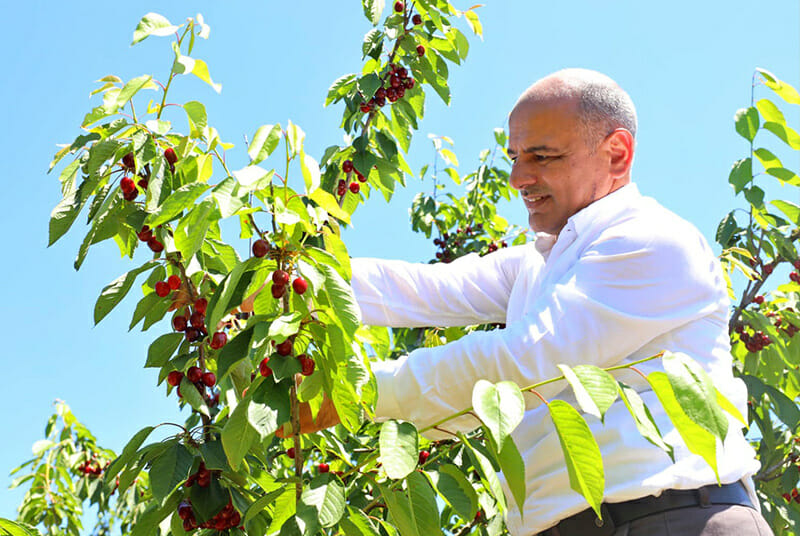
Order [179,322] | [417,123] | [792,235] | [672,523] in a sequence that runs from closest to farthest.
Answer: [672,523]
[179,322]
[417,123]
[792,235]

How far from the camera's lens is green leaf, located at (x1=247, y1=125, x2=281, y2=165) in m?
1.46

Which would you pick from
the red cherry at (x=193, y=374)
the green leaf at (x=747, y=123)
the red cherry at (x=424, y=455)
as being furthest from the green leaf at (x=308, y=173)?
the green leaf at (x=747, y=123)

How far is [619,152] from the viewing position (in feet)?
7.24

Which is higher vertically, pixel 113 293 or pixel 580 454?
pixel 113 293

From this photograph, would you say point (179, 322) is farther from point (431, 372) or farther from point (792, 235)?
point (792, 235)

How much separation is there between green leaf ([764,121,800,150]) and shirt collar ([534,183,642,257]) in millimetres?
1996

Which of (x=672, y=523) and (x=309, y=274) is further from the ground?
(x=309, y=274)

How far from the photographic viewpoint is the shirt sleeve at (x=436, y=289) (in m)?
2.32

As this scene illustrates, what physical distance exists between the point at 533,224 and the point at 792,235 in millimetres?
2311

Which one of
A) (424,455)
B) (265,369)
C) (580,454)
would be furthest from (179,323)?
(424,455)

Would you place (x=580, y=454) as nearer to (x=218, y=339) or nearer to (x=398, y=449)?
(x=398, y=449)

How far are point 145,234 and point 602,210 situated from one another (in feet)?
3.46

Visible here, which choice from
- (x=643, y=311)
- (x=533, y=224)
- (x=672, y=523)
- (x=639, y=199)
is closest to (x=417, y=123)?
(x=533, y=224)

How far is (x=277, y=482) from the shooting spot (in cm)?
195
